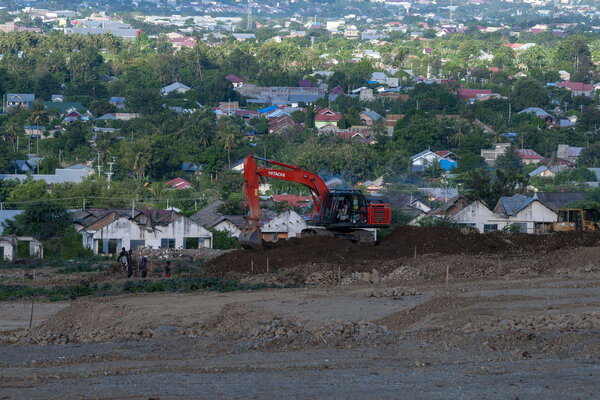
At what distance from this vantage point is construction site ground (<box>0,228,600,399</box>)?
41.2ft

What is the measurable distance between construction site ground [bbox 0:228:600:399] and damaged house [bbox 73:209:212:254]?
16268 millimetres

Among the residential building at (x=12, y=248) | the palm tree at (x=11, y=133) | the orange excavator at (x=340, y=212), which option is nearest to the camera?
the orange excavator at (x=340, y=212)

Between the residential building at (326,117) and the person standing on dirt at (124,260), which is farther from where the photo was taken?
Result: the residential building at (326,117)

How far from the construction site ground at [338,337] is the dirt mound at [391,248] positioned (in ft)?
3.74

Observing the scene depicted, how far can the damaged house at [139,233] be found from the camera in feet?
129

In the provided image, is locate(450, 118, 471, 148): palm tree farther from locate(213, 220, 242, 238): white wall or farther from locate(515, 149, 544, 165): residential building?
locate(213, 220, 242, 238): white wall

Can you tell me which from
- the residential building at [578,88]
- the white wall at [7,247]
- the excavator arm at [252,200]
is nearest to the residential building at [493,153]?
the white wall at [7,247]

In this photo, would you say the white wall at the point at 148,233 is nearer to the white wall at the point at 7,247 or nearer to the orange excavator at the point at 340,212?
the white wall at the point at 7,247

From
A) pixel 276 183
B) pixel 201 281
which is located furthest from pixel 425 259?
pixel 276 183

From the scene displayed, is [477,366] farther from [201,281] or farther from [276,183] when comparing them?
[276,183]

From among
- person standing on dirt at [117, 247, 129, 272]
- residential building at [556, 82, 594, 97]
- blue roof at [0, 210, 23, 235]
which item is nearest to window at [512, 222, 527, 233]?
blue roof at [0, 210, 23, 235]

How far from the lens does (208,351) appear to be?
15008 mm

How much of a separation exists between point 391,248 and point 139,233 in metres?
14.8

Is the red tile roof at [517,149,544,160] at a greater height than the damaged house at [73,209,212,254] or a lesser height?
lesser
